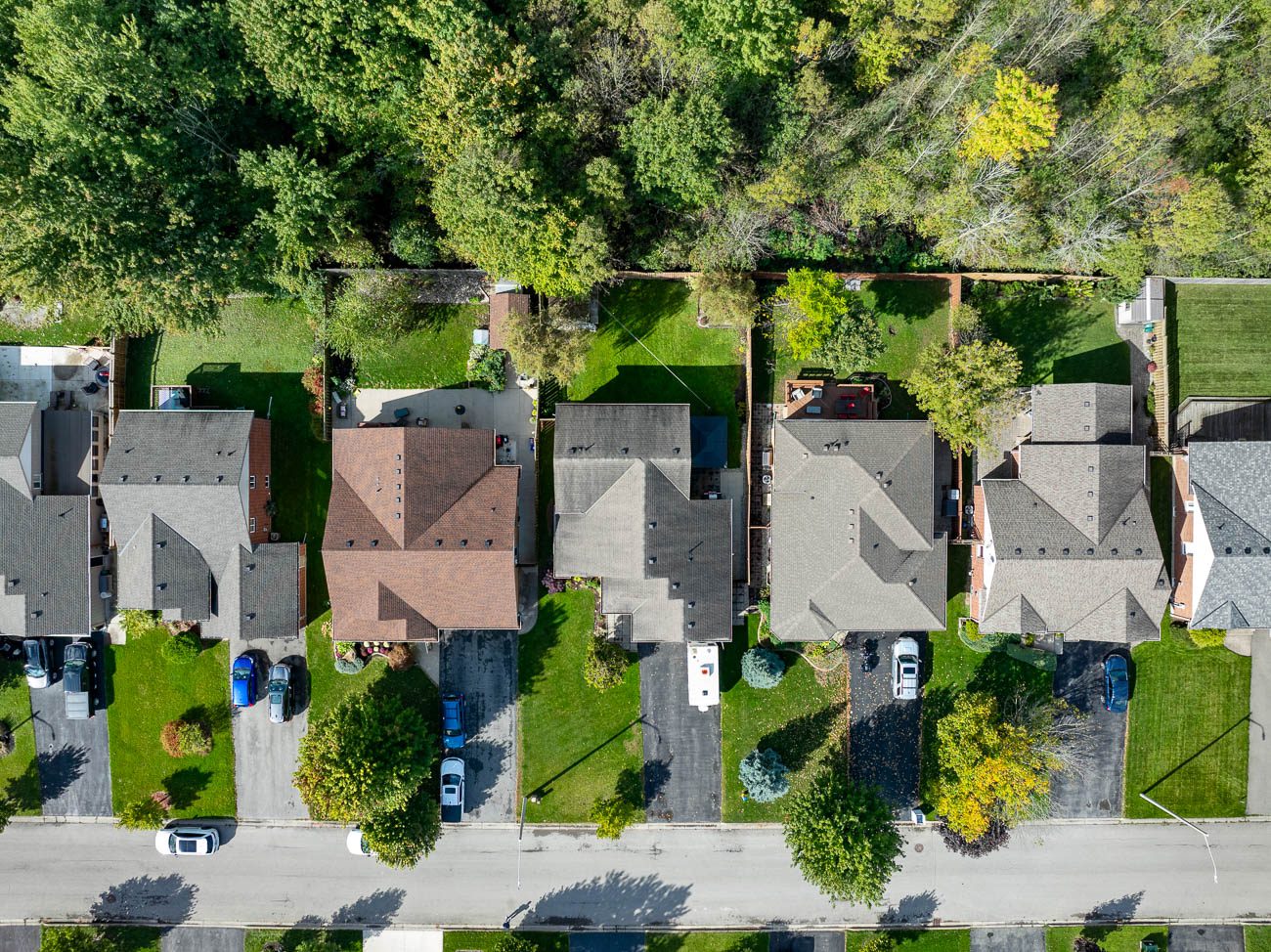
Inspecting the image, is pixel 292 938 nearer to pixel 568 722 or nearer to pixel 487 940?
pixel 487 940

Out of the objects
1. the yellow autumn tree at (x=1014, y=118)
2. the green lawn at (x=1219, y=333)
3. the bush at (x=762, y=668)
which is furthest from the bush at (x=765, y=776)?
the yellow autumn tree at (x=1014, y=118)

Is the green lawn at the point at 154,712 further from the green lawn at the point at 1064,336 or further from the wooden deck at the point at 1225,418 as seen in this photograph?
the wooden deck at the point at 1225,418

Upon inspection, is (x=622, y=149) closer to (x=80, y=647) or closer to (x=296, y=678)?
(x=296, y=678)

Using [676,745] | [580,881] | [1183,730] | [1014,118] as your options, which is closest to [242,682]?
[580,881]

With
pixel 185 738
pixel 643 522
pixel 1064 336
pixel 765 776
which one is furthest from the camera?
pixel 1064 336

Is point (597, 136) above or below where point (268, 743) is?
above

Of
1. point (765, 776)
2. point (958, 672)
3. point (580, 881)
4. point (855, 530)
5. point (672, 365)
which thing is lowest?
point (580, 881)

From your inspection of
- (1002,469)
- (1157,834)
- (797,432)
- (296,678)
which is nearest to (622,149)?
(797,432)

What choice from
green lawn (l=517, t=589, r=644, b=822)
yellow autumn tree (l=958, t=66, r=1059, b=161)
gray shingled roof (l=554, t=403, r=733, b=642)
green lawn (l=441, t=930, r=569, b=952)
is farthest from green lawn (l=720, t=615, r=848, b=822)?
yellow autumn tree (l=958, t=66, r=1059, b=161)

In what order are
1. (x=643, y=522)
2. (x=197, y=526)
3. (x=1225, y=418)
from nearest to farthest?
(x=643, y=522) → (x=197, y=526) → (x=1225, y=418)
